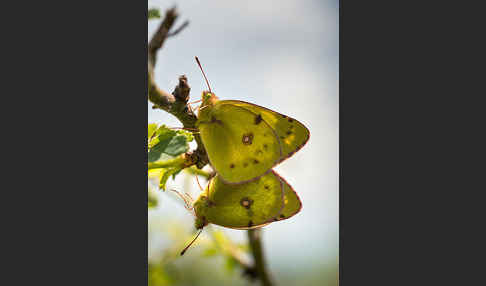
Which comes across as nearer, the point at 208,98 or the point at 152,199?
the point at 208,98

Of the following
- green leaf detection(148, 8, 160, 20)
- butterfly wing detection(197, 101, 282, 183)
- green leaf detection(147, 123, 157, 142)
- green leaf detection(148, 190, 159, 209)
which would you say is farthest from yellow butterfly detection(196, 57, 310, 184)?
green leaf detection(148, 190, 159, 209)

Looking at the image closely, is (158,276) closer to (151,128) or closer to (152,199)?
(152,199)

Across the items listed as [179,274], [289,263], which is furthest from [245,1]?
[179,274]

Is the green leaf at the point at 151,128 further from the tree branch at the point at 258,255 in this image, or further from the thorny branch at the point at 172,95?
the tree branch at the point at 258,255

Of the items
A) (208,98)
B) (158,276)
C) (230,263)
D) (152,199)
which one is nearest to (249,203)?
(208,98)

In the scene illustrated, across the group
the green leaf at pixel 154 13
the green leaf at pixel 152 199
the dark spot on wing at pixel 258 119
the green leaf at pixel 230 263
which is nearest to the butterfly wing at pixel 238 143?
the dark spot on wing at pixel 258 119
